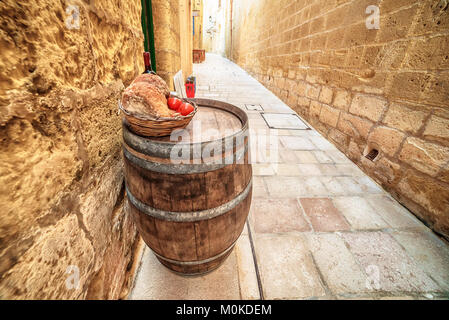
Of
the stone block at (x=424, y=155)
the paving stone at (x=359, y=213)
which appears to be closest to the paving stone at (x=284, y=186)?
the paving stone at (x=359, y=213)

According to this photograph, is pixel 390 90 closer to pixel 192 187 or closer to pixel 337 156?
pixel 337 156

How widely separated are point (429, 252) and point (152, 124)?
2.48 meters

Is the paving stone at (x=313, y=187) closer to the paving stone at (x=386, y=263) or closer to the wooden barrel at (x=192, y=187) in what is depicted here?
the paving stone at (x=386, y=263)

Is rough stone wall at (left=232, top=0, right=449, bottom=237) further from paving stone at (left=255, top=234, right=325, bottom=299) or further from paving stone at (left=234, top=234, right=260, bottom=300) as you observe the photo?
paving stone at (left=234, top=234, right=260, bottom=300)

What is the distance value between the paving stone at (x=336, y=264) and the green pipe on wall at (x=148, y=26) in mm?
3096

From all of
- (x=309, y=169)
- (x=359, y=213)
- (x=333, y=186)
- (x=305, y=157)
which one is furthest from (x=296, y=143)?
(x=359, y=213)

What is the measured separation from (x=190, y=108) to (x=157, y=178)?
42 cm

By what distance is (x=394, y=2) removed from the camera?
2.30m

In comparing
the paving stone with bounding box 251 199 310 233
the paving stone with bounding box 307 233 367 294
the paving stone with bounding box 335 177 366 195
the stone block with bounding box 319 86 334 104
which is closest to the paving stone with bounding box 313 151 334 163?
the paving stone with bounding box 335 177 366 195

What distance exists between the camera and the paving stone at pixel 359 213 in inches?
76.3

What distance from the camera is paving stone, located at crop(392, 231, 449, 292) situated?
152 centimetres

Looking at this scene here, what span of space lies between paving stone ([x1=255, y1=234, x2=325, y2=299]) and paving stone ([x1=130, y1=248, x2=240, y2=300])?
24 cm
